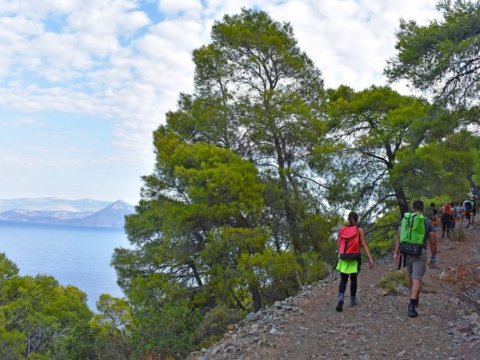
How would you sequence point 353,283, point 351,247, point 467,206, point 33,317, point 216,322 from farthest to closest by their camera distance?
1. point 33,317
2. point 467,206
3. point 216,322
4. point 353,283
5. point 351,247

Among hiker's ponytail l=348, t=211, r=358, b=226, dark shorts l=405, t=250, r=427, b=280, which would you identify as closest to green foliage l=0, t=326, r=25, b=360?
hiker's ponytail l=348, t=211, r=358, b=226

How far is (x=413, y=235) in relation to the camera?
6.86 metres

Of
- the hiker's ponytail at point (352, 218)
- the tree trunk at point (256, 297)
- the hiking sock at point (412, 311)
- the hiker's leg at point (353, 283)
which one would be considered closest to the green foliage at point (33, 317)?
the tree trunk at point (256, 297)

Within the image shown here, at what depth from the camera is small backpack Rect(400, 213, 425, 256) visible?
22.2 feet

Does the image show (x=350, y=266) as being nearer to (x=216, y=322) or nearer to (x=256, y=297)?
(x=216, y=322)

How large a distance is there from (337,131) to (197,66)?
614 cm

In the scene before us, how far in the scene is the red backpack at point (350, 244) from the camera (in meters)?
7.34

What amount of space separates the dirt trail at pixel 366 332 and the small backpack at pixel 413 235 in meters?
0.82

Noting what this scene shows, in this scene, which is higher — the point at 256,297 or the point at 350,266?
the point at 350,266

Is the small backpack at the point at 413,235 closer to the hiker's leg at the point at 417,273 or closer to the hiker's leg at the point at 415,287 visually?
the hiker's leg at the point at 417,273

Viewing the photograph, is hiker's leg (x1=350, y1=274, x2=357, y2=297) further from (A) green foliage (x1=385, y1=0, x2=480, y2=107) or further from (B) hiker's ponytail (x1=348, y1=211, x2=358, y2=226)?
(A) green foliage (x1=385, y1=0, x2=480, y2=107)

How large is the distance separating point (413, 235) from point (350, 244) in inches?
39.9

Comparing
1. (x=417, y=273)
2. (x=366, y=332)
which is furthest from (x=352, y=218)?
(x=366, y=332)

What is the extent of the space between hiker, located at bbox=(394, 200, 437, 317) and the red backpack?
672 millimetres
